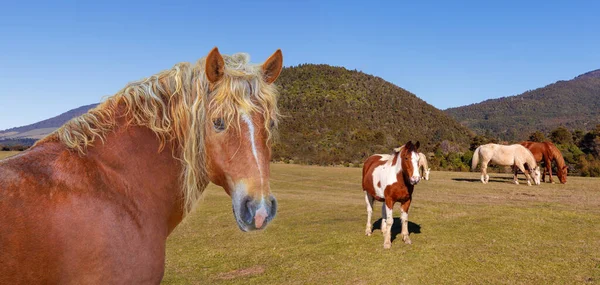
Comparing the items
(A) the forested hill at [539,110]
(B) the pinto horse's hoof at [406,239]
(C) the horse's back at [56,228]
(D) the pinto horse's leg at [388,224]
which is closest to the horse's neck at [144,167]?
(C) the horse's back at [56,228]

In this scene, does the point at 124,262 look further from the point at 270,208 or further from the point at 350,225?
the point at 350,225

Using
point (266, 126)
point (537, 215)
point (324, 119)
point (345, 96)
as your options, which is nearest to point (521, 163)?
A: point (537, 215)

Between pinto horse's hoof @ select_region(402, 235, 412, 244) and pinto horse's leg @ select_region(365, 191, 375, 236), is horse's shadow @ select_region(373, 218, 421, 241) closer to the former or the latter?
pinto horse's hoof @ select_region(402, 235, 412, 244)

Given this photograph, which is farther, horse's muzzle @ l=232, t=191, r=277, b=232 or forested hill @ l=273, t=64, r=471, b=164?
forested hill @ l=273, t=64, r=471, b=164

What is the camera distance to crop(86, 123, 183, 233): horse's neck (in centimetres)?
216

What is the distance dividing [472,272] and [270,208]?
545 cm

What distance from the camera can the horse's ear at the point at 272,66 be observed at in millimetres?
2516

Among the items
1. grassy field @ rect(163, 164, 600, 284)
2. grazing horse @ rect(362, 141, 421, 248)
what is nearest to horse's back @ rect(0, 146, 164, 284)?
grassy field @ rect(163, 164, 600, 284)

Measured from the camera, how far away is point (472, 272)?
6.41 m

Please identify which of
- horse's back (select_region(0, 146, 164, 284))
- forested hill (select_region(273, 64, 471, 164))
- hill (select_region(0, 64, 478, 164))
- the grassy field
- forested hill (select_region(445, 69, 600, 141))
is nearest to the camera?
horse's back (select_region(0, 146, 164, 284))

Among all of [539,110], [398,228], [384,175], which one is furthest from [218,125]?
[539,110]

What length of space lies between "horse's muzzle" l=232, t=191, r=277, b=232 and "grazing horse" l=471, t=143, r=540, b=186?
62.4 ft

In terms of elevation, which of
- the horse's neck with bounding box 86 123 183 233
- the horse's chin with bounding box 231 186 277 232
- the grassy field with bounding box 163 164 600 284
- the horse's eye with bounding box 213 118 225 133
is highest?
the horse's eye with bounding box 213 118 225 133

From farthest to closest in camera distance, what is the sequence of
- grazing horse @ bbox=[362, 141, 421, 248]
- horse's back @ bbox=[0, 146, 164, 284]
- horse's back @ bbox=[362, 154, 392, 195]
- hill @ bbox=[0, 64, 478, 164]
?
1. hill @ bbox=[0, 64, 478, 164]
2. horse's back @ bbox=[362, 154, 392, 195]
3. grazing horse @ bbox=[362, 141, 421, 248]
4. horse's back @ bbox=[0, 146, 164, 284]
